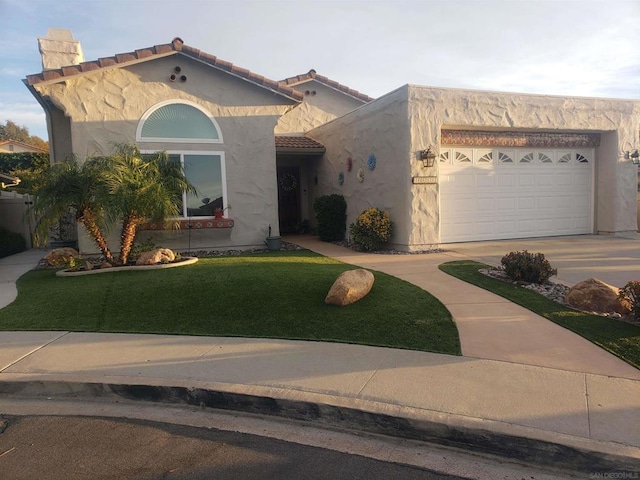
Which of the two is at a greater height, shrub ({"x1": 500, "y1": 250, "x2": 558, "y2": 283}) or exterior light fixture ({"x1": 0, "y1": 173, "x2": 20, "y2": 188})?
exterior light fixture ({"x1": 0, "y1": 173, "x2": 20, "y2": 188})

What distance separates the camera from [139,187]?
9.10 m

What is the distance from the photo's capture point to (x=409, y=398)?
3.88 meters

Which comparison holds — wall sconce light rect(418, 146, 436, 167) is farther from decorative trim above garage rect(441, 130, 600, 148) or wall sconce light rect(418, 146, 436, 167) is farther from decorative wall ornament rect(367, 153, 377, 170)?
decorative wall ornament rect(367, 153, 377, 170)

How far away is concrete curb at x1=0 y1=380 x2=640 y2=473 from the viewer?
309 cm

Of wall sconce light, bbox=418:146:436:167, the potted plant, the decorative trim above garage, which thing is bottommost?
the potted plant

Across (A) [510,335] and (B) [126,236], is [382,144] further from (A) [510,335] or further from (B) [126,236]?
(A) [510,335]

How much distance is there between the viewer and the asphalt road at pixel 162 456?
10.2 feet

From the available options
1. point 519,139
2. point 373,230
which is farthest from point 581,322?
point 519,139

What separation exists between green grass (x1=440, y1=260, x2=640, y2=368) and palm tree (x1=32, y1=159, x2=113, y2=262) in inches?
291

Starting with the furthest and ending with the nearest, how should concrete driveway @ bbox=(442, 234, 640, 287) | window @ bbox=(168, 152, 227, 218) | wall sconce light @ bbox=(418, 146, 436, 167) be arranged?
window @ bbox=(168, 152, 227, 218)
wall sconce light @ bbox=(418, 146, 436, 167)
concrete driveway @ bbox=(442, 234, 640, 287)

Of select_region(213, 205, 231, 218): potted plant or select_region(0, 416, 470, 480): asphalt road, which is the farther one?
select_region(213, 205, 231, 218): potted plant

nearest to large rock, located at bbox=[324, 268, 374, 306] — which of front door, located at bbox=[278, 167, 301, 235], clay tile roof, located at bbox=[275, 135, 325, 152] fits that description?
clay tile roof, located at bbox=[275, 135, 325, 152]

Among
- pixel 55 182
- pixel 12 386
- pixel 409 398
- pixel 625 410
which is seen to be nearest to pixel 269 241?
pixel 55 182

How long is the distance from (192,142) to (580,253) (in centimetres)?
991
